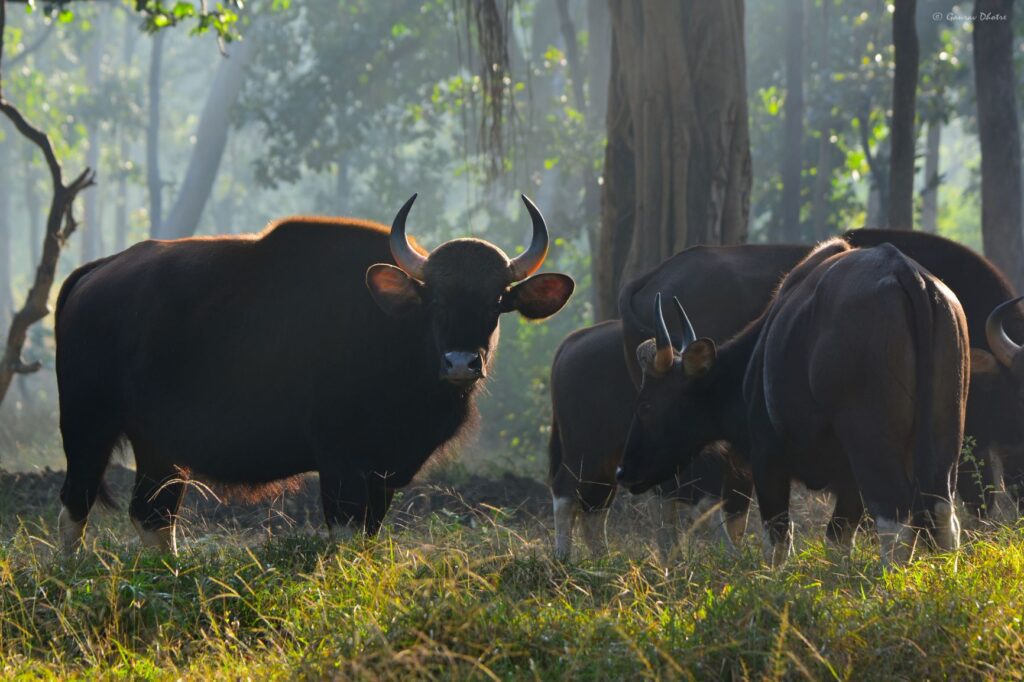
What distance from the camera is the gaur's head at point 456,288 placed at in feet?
21.0

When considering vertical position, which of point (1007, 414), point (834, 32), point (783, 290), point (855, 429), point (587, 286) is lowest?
point (587, 286)

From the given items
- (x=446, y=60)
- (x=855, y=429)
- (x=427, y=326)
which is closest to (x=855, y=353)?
(x=855, y=429)

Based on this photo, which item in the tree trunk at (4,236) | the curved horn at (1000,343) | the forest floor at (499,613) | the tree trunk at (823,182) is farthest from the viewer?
the tree trunk at (4,236)

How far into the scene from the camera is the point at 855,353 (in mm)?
5336

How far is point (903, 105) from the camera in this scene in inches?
441

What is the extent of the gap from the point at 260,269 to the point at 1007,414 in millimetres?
4147

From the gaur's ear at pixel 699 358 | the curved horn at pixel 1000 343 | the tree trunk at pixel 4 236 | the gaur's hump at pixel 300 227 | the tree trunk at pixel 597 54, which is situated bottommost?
the tree trunk at pixel 4 236

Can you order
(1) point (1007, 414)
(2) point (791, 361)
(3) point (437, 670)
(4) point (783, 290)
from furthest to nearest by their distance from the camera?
(1) point (1007, 414)
(4) point (783, 290)
(2) point (791, 361)
(3) point (437, 670)

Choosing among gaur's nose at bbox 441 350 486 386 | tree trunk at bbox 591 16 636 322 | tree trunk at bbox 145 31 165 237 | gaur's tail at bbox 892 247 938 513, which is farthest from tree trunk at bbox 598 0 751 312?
tree trunk at bbox 145 31 165 237

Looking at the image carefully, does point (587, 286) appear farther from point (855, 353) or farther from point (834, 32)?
point (855, 353)

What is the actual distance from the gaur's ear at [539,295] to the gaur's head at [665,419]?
533 millimetres

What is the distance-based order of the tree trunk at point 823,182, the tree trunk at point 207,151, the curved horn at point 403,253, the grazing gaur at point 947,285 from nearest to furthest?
the curved horn at point 403,253
the grazing gaur at point 947,285
the tree trunk at point 823,182
the tree trunk at point 207,151

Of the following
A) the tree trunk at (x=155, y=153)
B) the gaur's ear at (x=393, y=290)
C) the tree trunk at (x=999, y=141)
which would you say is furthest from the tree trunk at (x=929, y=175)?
the gaur's ear at (x=393, y=290)

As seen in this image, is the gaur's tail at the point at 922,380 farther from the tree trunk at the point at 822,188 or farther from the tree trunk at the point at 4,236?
the tree trunk at the point at 4,236
